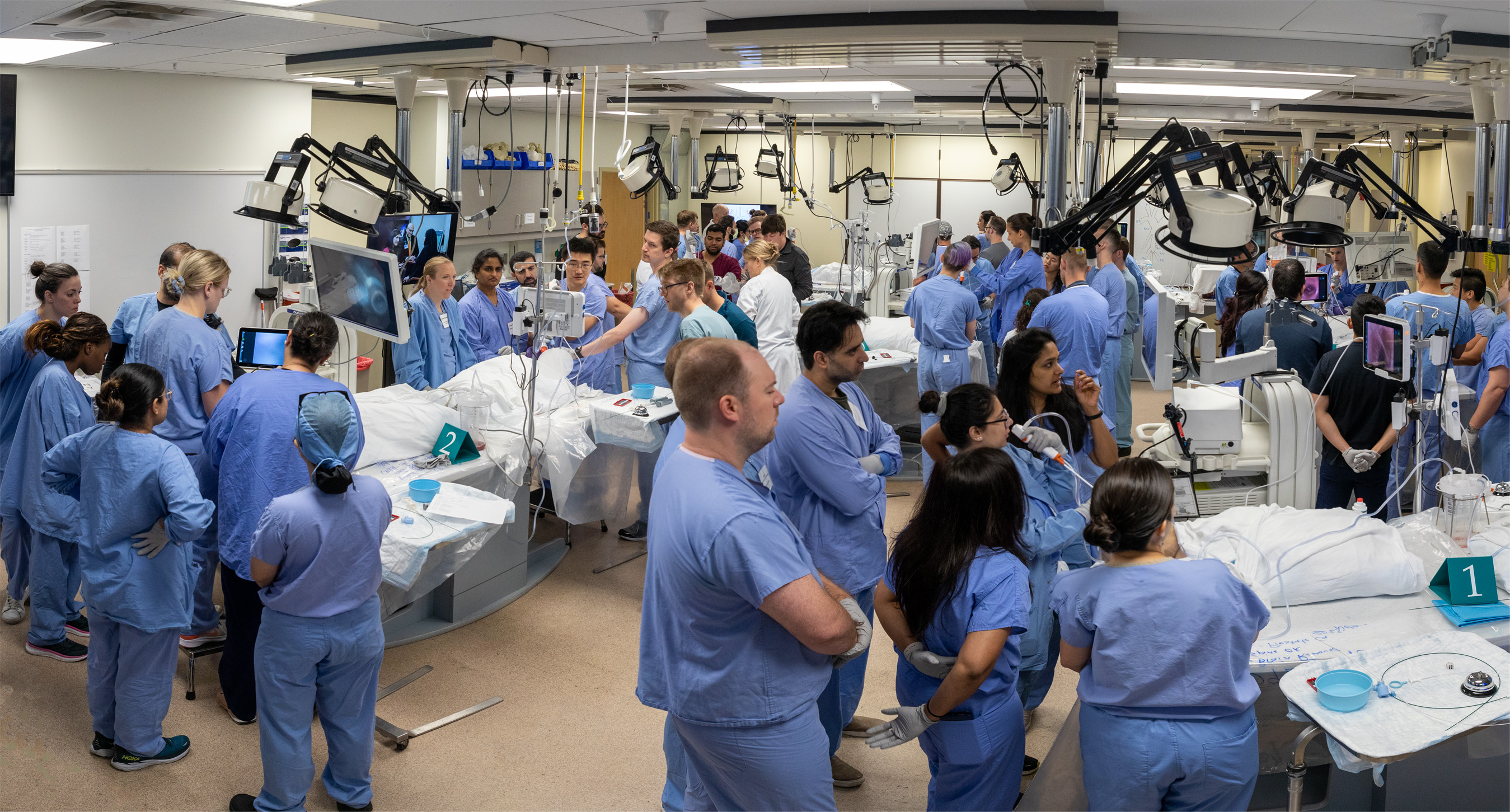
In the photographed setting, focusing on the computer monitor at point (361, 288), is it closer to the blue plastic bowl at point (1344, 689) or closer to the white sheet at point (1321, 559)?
the white sheet at point (1321, 559)

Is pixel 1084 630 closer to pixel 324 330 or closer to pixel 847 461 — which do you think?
pixel 847 461

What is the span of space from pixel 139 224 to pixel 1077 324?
220 inches

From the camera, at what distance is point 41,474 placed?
3922 millimetres

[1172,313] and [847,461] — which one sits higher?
[1172,313]

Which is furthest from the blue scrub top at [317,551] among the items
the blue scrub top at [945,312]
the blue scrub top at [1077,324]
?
the blue scrub top at [945,312]

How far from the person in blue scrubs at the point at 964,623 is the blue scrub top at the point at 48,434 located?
3131 mm

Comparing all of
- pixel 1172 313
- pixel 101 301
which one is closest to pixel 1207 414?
pixel 1172 313

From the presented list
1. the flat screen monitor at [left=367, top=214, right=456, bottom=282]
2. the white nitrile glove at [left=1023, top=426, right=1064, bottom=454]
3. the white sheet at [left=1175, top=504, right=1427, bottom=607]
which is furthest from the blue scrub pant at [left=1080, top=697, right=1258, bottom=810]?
the flat screen monitor at [left=367, top=214, right=456, bottom=282]

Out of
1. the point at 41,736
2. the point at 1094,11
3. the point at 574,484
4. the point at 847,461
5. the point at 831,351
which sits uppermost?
the point at 1094,11

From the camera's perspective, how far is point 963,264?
636cm

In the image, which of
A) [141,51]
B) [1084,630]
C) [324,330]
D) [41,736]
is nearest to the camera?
[1084,630]

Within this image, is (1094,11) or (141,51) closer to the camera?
(1094,11)

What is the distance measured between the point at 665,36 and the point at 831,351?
9.34ft

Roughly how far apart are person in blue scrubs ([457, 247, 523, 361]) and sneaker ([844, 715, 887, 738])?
294 cm
